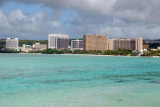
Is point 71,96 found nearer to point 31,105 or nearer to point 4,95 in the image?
point 31,105

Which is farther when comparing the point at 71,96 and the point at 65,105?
the point at 71,96

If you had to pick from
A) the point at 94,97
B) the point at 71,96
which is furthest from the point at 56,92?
the point at 94,97

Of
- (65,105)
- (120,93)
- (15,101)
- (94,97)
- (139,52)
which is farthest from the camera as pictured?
(139,52)

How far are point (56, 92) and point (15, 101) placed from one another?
187 inches

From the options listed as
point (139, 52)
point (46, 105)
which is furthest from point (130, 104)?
point (139, 52)

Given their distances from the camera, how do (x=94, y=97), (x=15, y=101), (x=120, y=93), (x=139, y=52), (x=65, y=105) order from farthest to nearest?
(x=139, y=52) → (x=120, y=93) → (x=94, y=97) → (x=15, y=101) → (x=65, y=105)

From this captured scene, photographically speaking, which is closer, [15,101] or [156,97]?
[15,101]

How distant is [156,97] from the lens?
21.4 metres

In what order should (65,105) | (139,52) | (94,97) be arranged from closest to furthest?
(65,105)
(94,97)
(139,52)

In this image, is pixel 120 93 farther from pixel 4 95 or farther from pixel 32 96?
pixel 4 95

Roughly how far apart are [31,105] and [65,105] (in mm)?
2370

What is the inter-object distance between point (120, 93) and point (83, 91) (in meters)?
3.41

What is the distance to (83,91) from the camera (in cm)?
2397

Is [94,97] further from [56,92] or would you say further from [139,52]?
[139,52]
